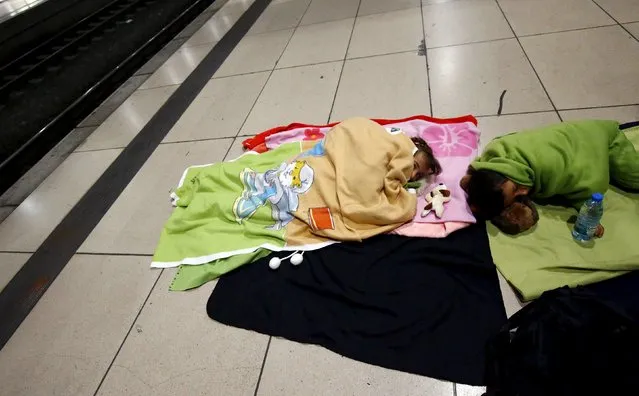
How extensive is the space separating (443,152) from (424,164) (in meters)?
0.19

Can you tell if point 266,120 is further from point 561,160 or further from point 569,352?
point 569,352

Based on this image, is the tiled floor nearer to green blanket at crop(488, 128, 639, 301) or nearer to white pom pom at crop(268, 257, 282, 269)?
green blanket at crop(488, 128, 639, 301)

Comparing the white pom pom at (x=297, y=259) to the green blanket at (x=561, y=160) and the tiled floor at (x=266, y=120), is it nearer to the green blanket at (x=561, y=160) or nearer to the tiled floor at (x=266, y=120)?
the tiled floor at (x=266, y=120)

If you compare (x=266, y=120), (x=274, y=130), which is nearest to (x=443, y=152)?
(x=274, y=130)

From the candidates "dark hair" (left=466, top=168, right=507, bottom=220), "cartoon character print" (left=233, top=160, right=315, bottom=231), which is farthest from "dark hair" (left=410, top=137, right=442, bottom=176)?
"cartoon character print" (left=233, top=160, right=315, bottom=231)

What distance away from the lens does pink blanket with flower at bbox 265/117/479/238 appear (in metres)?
1.19

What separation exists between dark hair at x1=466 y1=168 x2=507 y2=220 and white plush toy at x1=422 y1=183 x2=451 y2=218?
0.32ft

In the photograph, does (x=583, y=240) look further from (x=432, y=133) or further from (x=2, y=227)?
(x=2, y=227)

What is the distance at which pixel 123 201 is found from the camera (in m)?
1.67

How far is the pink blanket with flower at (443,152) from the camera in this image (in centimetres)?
119

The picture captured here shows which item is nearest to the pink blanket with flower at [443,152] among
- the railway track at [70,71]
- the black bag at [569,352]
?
the black bag at [569,352]

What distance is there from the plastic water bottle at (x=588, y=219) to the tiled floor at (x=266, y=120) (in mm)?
290

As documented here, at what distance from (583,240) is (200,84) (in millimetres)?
2338

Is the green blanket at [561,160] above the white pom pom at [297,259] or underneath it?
above
